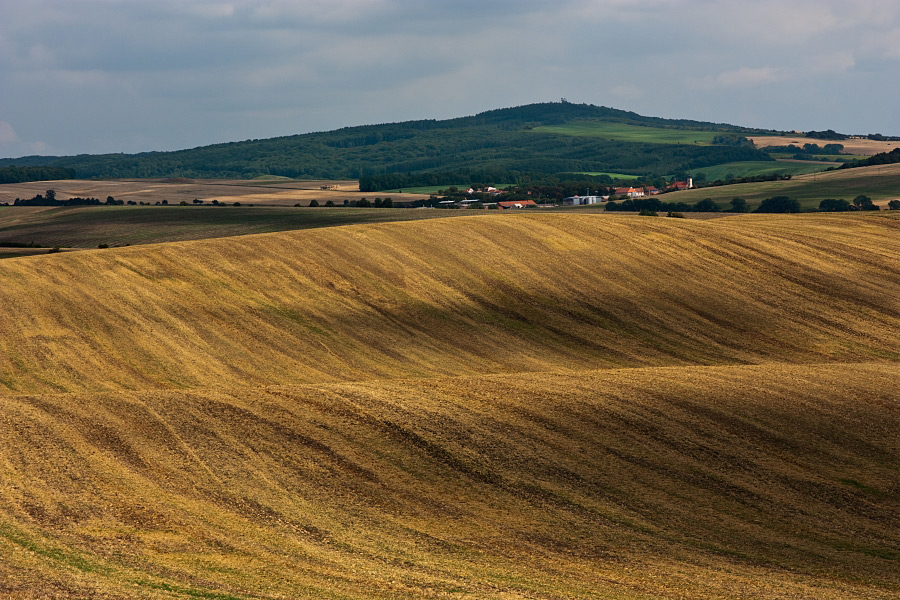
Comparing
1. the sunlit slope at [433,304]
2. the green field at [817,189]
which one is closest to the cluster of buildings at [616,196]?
the green field at [817,189]

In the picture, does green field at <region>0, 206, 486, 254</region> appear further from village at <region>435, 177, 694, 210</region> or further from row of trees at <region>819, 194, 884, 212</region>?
row of trees at <region>819, 194, 884, 212</region>

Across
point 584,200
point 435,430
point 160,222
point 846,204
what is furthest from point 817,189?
point 435,430

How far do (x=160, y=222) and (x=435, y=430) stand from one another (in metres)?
69.3

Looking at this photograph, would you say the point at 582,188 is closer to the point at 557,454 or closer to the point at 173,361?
the point at 173,361

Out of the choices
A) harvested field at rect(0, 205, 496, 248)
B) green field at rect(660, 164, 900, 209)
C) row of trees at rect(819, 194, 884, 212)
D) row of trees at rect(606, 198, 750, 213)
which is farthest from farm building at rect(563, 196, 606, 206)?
harvested field at rect(0, 205, 496, 248)

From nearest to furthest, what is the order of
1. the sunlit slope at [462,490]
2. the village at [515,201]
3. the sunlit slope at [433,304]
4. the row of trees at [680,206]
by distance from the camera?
1. the sunlit slope at [462,490]
2. the sunlit slope at [433,304]
3. the row of trees at [680,206]
4. the village at [515,201]

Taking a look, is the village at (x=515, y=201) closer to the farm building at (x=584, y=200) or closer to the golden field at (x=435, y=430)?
the farm building at (x=584, y=200)

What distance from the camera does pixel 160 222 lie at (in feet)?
307

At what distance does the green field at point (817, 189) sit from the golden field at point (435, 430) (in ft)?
197

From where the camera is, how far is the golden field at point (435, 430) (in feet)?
70.3

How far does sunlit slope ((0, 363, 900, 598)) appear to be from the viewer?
809 inches

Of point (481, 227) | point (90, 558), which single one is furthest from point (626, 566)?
point (481, 227)

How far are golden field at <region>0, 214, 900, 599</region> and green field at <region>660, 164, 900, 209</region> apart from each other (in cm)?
6000

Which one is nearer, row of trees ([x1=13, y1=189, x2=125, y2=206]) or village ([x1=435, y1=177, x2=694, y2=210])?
row of trees ([x1=13, y1=189, x2=125, y2=206])
